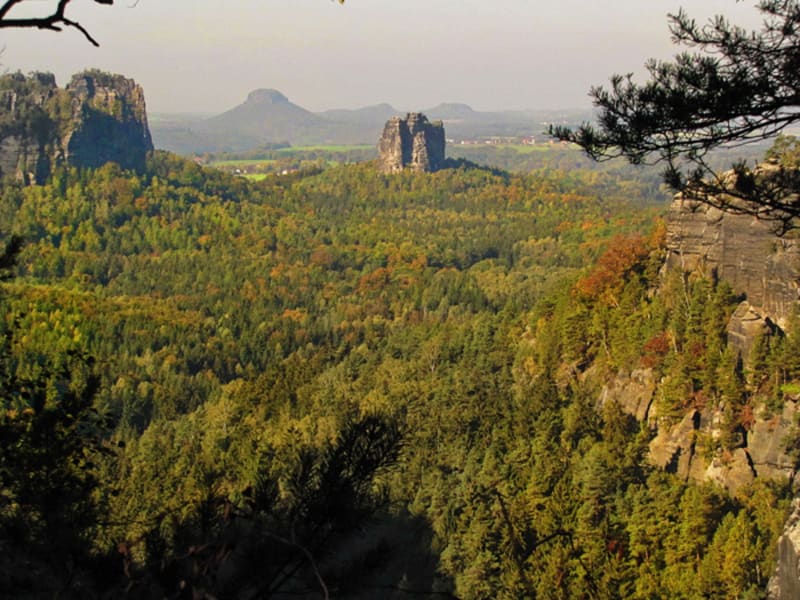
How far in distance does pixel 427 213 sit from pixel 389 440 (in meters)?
142

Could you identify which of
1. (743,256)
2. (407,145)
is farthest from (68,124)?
(743,256)

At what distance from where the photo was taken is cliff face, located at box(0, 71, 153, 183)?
12538 centimetres

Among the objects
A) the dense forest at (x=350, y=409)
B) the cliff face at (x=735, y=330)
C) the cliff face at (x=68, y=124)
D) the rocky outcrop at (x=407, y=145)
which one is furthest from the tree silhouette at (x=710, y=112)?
the rocky outcrop at (x=407, y=145)

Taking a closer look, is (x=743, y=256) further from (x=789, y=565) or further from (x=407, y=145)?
(x=407, y=145)

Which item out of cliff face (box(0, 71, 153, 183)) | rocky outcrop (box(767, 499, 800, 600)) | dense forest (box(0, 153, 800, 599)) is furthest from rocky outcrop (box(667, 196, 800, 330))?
cliff face (box(0, 71, 153, 183))

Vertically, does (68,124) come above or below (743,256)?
above

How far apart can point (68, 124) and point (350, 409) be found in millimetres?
119525

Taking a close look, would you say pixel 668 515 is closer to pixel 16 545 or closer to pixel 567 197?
pixel 16 545

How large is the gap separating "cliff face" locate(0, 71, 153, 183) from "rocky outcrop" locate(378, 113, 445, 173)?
50916mm

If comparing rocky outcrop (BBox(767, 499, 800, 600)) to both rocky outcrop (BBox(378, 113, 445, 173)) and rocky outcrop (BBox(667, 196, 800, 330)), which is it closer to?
rocky outcrop (BBox(667, 196, 800, 330))

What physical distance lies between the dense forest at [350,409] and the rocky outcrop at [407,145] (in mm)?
46683

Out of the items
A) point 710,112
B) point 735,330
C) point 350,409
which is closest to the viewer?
point 710,112

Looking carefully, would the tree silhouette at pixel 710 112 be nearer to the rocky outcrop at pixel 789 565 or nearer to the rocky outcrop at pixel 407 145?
the rocky outcrop at pixel 789 565

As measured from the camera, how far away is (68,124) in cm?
13400
